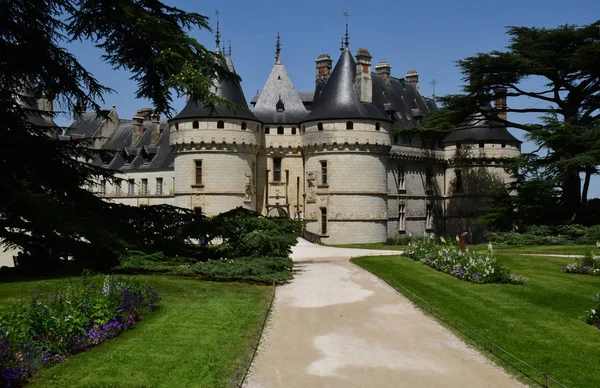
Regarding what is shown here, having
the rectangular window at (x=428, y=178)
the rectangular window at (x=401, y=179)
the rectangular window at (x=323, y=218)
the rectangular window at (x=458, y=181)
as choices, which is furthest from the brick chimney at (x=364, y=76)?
the rectangular window at (x=458, y=181)

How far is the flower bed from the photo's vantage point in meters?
7.45

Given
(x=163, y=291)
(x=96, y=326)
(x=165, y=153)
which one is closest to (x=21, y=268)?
(x=163, y=291)

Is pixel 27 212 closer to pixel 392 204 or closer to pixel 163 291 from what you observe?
pixel 163 291

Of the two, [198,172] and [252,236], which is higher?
[198,172]

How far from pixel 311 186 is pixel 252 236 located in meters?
19.2

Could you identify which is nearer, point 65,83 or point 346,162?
point 65,83

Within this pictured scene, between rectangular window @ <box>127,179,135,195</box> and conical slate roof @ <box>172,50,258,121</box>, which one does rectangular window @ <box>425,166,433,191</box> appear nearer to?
conical slate roof @ <box>172,50,258,121</box>

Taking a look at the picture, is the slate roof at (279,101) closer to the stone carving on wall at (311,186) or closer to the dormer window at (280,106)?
the dormer window at (280,106)

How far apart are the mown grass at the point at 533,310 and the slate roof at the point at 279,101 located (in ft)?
68.2

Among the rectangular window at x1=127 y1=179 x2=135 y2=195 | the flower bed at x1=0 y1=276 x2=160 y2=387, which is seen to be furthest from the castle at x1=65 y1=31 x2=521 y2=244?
the flower bed at x1=0 y1=276 x2=160 y2=387

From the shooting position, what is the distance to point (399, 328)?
10781mm

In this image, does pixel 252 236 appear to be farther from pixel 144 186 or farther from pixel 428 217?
pixel 144 186

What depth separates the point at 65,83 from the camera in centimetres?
1688

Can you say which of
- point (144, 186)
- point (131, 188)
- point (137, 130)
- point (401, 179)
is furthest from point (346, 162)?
point (137, 130)
